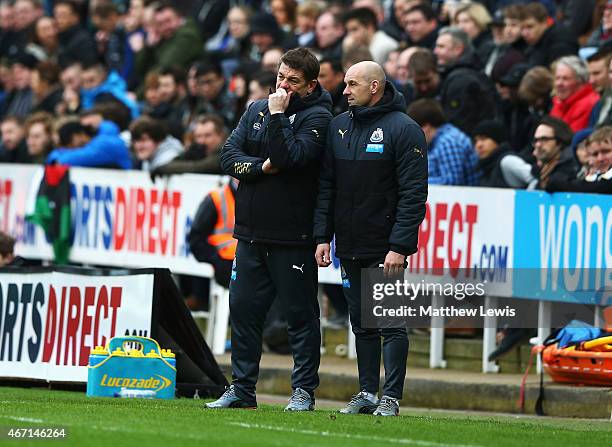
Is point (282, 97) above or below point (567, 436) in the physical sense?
above

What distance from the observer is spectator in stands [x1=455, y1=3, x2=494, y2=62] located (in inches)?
740

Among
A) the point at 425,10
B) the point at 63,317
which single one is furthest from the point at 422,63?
the point at 63,317

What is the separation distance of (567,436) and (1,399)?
13.9 ft

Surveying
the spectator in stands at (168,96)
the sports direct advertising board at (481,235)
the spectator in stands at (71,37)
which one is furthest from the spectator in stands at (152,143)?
the spectator in stands at (71,37)

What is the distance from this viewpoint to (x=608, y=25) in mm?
17266

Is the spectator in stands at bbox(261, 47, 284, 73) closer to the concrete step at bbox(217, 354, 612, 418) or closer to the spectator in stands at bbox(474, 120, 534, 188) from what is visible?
the spectator in stands at bbox(474, 120, 534, 188)

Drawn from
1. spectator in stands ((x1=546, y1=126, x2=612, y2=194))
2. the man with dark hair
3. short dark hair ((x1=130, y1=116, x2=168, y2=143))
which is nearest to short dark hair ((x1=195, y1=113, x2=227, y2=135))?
short dark hair ((x1=130, y1=116, x2=168, y2=143))

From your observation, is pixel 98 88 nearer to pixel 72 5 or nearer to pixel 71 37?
pixel 71 37

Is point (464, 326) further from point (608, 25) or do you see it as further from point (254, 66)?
point (254, 66)

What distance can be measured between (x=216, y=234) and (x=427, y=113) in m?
2.61

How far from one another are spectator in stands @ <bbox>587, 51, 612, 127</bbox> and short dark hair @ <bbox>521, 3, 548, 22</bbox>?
1180 mm

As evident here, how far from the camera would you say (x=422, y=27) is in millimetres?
18750

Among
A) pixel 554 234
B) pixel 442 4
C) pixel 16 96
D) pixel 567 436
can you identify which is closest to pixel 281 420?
pixel 567 436

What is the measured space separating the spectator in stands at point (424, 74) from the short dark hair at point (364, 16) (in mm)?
2541
